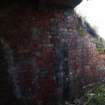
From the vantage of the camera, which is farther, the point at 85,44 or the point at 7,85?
the point at 85,44

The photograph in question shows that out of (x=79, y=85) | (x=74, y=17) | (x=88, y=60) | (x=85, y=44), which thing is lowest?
(x=79, y=85)

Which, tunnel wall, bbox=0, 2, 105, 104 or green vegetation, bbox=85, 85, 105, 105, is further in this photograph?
green vegetation, bbox=85, 85, 105, 105

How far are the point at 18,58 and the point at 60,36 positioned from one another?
4.09 ft

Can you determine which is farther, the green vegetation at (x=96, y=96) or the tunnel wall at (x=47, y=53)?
the green vegetation at (x=96, y=96)

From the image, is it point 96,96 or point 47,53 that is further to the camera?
point 96,96

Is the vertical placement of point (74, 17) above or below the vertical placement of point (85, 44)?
above

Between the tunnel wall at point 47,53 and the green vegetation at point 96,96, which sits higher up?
the tunnel wall at point 47,53

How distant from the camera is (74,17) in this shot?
20.8ft

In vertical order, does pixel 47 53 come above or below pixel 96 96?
above

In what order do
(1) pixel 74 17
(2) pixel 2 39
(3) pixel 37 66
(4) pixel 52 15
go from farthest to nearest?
(1) pixel 74 17
(4) pixel 52 15
(3) pixel 37 66
(2) pixel 2 39

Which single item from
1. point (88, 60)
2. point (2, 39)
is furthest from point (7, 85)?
point (88, 60)

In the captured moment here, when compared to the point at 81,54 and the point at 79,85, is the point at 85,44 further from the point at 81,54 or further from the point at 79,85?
the point at 79,85

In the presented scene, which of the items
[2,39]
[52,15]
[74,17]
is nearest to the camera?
[2,39]

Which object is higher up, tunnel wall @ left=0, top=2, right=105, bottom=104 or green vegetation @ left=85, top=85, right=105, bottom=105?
tunnel wall @ left=0, top=2, right=105, bottom=104
